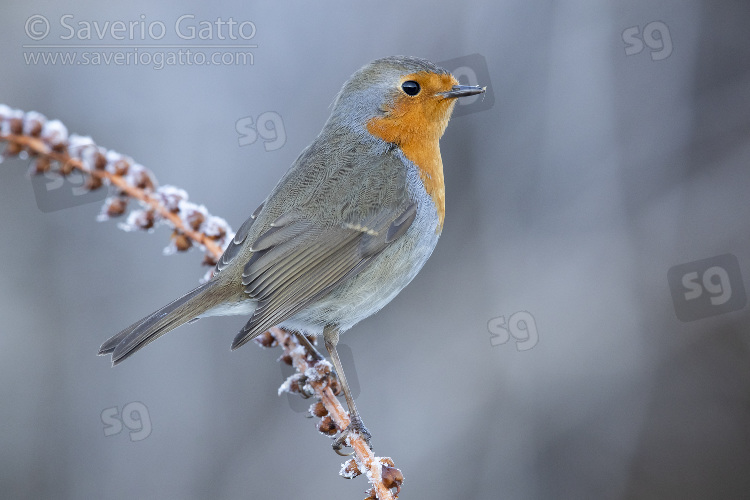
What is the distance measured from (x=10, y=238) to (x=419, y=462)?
7.89 ft

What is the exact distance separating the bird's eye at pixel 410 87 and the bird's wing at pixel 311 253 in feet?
1.36

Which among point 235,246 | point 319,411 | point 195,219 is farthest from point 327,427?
point 235,246

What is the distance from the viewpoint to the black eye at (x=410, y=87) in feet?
9.07

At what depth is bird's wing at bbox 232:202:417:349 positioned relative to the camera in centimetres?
260

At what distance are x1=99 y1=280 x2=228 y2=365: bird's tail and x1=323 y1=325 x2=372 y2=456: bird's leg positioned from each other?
411 millimetres

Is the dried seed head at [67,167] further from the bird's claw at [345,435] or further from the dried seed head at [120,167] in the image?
the bird's claw at [345,435]

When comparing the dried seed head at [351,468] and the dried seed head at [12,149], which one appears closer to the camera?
the dried seed head at [12,149]

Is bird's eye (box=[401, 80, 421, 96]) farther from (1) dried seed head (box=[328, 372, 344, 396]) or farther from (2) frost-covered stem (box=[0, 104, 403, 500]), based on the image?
(1) dried seed head (box=[328, 372, 344, 396])

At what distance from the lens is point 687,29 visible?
4.27 m

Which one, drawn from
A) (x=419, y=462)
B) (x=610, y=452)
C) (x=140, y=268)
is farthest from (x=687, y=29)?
(x=140, y=268)

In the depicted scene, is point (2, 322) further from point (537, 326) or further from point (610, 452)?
point (610, 452)

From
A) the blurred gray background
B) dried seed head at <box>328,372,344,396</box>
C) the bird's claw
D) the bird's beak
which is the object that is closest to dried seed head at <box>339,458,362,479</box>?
the bird's claw

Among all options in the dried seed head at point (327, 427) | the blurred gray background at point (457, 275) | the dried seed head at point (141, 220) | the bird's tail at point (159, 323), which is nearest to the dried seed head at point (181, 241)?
the dried seed head at point (141, 220)

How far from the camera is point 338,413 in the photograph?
1.93 m
